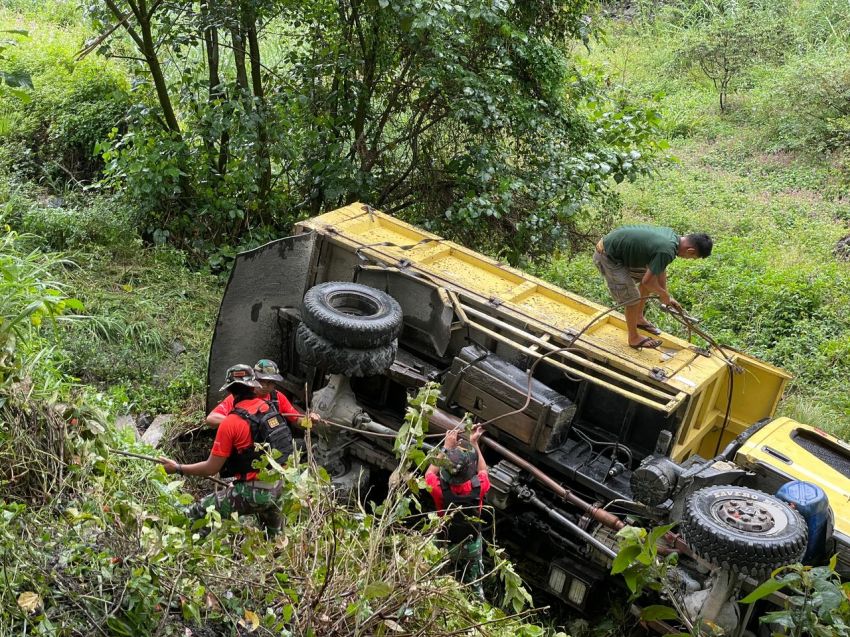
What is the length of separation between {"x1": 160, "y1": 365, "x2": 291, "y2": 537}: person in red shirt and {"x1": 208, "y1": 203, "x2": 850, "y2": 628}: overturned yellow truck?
1.18 feet

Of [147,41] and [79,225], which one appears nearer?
[147,41]

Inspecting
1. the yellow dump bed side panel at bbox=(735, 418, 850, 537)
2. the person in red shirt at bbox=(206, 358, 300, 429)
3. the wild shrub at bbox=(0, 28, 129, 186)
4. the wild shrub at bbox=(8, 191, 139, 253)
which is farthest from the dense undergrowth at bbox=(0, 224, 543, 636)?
the wild shrub at bbox=(0, 28, 129, 186)

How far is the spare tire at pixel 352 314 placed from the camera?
18.9 feet

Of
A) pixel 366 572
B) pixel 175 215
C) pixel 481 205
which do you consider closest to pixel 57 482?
pixel 366 572

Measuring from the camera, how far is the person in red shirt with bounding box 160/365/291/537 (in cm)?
491

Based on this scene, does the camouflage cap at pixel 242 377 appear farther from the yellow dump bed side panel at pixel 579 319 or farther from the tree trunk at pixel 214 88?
the tree trunk at pixel 214 88

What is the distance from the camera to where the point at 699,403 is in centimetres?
573

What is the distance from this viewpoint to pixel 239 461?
4.99 metres

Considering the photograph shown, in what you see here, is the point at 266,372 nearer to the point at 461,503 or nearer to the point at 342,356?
the point at 342,356

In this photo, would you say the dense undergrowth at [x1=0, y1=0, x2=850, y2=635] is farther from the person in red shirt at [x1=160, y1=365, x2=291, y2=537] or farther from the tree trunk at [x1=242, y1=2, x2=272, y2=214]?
the tree trunk at [x1=242, y1=2, x2=272, y2=214]

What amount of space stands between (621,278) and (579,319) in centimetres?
44

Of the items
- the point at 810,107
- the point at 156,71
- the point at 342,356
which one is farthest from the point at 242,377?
the point at 810,107

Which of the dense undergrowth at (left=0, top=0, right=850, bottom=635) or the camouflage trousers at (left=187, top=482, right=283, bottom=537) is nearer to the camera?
the dense undergrowth at (left=0, top=0, right=850, bottom=635)

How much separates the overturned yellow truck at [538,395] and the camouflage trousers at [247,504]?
65 centimetres
